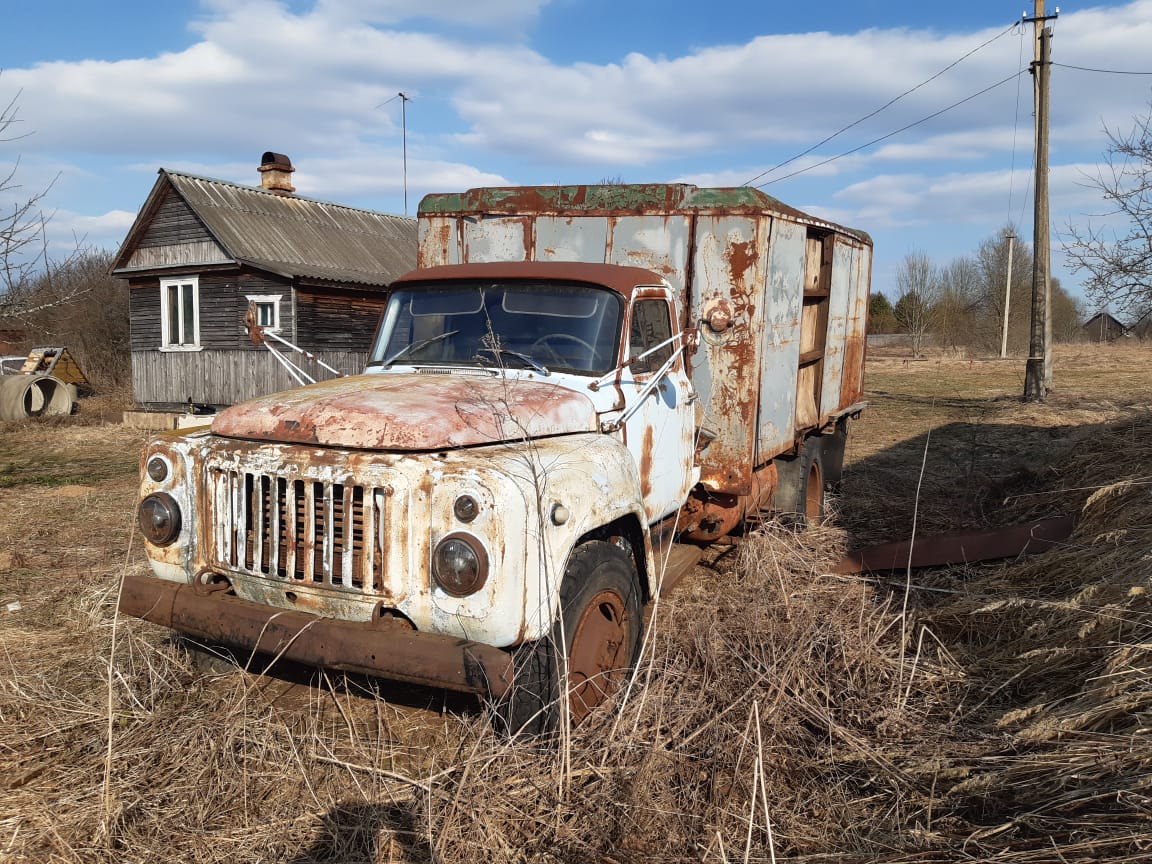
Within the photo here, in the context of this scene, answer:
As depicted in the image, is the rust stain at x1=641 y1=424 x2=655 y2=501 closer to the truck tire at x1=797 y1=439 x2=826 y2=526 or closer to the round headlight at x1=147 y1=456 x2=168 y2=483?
the round headlight at x1=147 y1=456 x2=168 y2=483

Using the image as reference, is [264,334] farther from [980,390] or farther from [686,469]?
[980,390]

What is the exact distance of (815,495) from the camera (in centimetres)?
797

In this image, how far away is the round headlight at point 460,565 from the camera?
3.08m

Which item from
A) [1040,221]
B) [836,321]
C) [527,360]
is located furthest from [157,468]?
[1040,221]

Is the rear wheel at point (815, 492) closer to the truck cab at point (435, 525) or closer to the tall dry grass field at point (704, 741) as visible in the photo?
the tall dry grass field at point (704, 741)

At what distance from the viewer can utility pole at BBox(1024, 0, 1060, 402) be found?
17734mm

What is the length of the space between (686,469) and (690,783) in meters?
2.23

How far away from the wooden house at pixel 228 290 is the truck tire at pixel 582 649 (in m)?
14.7

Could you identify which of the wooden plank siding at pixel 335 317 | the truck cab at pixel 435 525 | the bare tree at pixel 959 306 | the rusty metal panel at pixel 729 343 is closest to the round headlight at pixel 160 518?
the truck cab at pixel 435 525

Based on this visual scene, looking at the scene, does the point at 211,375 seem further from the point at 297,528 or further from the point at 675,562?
the point at 297,528

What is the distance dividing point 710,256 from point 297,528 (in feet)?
10.5

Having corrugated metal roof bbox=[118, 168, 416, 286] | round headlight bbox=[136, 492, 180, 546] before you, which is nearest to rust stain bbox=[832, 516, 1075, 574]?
round headlight bbox=[136, 492, 180, 546]

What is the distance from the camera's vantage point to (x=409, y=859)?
2920mm

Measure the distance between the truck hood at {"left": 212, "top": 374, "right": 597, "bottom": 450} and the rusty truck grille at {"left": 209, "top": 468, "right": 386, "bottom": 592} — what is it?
8.0 inches
